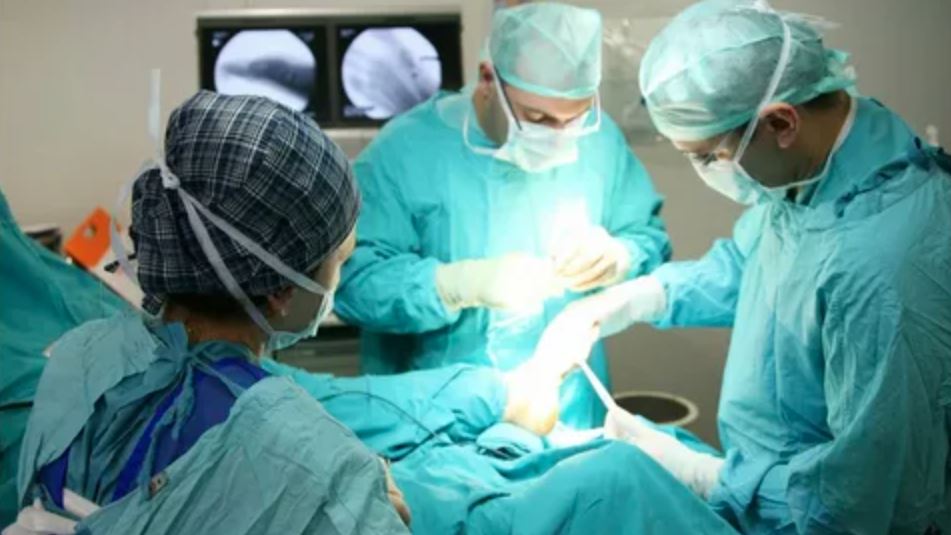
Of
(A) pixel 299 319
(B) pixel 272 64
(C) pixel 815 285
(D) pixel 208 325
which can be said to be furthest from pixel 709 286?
(B) pixel 272 64

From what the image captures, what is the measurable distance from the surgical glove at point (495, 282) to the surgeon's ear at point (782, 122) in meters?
0.66

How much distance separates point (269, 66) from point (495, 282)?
1.22 m

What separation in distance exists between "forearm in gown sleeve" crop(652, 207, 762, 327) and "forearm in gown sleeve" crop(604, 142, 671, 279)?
0.15m

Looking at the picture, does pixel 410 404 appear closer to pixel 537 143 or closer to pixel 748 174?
pixel 537 143

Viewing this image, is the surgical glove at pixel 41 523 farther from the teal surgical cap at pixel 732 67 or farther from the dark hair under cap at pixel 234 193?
the teal surgical cap at pixel 732 67

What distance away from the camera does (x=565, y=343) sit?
2018 mm

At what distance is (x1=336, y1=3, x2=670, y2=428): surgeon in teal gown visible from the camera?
199 cm

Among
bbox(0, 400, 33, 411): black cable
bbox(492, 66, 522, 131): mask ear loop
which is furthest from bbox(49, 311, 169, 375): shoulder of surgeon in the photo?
bbox(492, 66, 522, 131): mask ear loop

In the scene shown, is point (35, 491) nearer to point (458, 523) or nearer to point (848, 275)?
point (458, 523)

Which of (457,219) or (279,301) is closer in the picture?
(279,301)

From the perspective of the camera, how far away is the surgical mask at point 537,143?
201 cm

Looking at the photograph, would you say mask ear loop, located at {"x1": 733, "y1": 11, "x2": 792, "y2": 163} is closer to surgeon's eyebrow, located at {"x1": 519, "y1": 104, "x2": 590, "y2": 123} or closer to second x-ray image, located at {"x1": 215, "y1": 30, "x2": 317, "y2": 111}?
surgeon's eyebrow, located at {"x1": 519, "y1": 104, "x2": 590, "y2": 123}

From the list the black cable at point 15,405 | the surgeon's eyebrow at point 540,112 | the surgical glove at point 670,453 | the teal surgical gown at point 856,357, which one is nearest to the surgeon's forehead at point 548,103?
the surgeon's eyebrow at point 540,112

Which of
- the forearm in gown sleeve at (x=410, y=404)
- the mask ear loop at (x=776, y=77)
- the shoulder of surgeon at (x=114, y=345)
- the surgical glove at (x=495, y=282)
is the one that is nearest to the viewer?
the shoulder of surgeon at (x=114, y=345)
